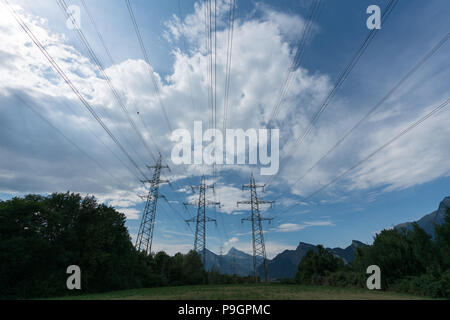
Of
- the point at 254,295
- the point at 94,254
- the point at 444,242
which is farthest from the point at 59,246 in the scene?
the point at 444,242

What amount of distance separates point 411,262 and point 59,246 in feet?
147

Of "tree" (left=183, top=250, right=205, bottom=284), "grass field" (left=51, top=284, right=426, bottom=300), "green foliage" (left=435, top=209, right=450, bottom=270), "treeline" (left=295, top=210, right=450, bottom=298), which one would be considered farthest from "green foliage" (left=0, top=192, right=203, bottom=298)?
"green foliage" (left=435, top=209, right=450, bottom=270)

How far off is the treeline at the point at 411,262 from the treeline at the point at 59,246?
36.9 meters

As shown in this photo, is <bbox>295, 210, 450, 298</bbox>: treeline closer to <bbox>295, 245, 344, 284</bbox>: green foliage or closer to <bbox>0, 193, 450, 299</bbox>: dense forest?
<bbox>0, 193, 450, 299</bbox>: dense forest

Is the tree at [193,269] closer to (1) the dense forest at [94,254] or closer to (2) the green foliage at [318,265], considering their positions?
(1) the dense forest at [94,254]

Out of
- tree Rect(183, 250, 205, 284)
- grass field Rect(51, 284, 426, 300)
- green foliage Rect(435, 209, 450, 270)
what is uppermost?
green foliage Rect(435, 209, 450, 270)

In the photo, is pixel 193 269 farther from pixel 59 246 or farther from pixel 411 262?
pixel 411 262

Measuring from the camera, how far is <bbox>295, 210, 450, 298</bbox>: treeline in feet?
63.2

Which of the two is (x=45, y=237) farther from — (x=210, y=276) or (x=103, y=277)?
(x=210, y=276)

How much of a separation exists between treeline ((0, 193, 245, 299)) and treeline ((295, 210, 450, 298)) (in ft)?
121

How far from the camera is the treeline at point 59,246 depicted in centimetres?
2831

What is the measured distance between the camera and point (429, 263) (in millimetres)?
21781
